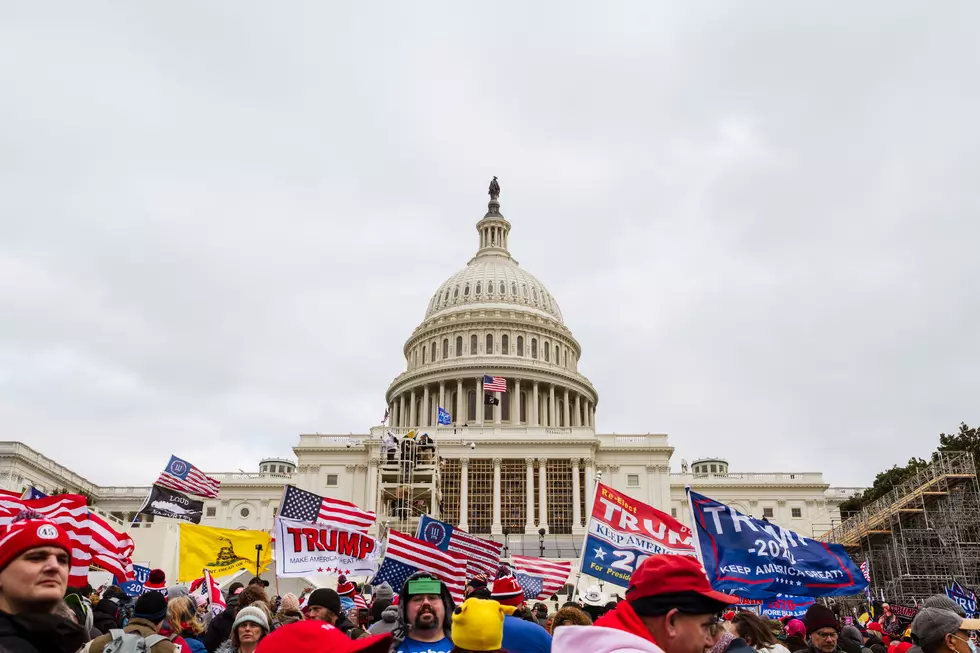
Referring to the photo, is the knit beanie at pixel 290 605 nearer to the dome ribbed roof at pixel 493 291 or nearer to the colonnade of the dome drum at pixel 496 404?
the colonnade of the dome drum at pixel 496 404

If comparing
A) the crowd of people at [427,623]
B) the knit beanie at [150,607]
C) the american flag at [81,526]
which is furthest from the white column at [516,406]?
the knit beanie at [150,607]

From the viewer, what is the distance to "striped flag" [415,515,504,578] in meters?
17.8

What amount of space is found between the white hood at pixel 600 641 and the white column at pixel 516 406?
78722 mm

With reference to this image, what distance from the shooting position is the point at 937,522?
51281 millimetres

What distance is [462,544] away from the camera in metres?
18.1

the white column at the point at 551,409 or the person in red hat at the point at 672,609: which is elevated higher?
the white column at the point at 551,409

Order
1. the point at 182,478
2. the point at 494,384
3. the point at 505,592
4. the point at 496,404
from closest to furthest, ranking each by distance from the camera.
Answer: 1. the point at 505,592
2. the point at 182,478
3. the point at 494,384
4. the point at 496,404

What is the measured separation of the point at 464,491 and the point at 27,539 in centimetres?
6558

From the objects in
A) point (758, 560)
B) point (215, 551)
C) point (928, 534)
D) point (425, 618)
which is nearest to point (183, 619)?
point (425, 618)

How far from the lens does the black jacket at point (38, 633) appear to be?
143 inches

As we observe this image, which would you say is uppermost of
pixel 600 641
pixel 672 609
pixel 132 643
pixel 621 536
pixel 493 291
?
pixel 493 291

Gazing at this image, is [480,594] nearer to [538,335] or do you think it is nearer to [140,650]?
[140,650]

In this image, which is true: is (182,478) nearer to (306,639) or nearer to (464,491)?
(306,639)

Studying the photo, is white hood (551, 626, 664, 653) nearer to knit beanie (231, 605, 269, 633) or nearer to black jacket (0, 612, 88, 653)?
black jacket (0, 612, 88, 653)
